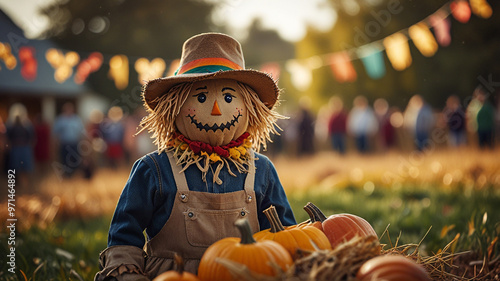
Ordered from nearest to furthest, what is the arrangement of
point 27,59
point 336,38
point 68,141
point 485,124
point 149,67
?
point 27,59 < point 149,67 < point 485,124 < point 68,141 < point 336,38

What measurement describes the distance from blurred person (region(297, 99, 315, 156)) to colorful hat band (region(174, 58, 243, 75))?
11.0 meters

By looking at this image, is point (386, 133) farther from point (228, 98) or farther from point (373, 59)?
point (228, 98)

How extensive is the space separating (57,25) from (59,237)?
75.5ft

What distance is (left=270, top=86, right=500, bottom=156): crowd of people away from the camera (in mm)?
10883

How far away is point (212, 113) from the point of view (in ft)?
8.32

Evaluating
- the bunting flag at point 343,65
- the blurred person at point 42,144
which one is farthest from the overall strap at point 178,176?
the blurred person at point 42,144

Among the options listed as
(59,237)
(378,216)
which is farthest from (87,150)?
(378,216)

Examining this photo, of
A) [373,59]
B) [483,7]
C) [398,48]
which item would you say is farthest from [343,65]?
[483,7]

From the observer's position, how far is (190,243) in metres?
2.41

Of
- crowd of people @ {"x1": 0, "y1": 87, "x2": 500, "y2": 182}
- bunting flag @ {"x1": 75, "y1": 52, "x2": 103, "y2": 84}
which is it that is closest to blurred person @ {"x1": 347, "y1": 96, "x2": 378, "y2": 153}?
crowd of people @ {"x1": 0, "y1": 87, "x2": 500, "y2": 182}

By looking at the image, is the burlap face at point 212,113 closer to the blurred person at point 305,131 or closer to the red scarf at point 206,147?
the red scarf at point 206,147

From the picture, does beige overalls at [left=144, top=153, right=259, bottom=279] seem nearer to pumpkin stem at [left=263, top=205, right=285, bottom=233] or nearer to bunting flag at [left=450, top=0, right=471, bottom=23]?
pumpkin stem at [left=263, top=205, right=285, bottom=233]

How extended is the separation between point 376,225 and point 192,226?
254 centimetres

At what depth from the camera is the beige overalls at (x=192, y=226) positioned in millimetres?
2408
